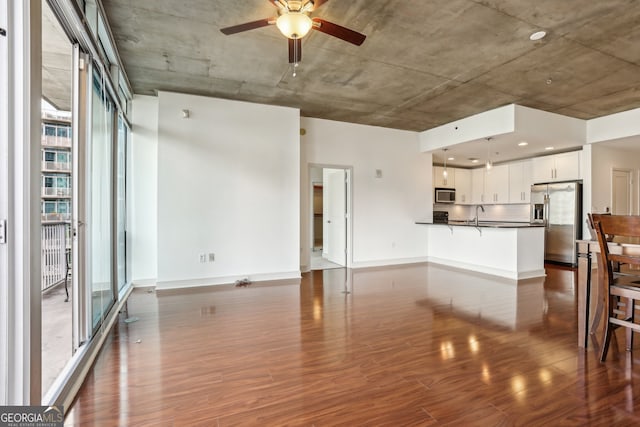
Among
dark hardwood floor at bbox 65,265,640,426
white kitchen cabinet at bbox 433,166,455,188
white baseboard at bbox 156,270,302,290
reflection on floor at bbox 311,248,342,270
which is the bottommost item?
dark hardwood floor at bbox 65,265,640,426

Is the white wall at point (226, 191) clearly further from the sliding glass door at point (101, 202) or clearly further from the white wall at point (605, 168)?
the white wall at point (605, 168)

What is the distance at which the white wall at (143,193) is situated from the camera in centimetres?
457

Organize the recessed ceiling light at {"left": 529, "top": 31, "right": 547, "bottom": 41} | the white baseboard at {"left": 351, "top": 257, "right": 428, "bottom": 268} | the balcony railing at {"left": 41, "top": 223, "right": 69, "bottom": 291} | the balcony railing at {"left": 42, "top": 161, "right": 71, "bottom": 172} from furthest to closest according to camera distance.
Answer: the white baseboard at {"left": 351, "top": 257, "right": 428, "bottom": 268} → the recessed ceiling light at {"left": 529, "top": 31, "right": 547, "bottom": 41} → the balcony railing at {"left": 41, "top": 223, "right": 69, "bottom": 291} → the balcony railing at {"left": 42, "top": 161, "right": 71, "bottom": 172}

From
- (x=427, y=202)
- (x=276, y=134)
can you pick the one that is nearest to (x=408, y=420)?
(x=276, y=134)

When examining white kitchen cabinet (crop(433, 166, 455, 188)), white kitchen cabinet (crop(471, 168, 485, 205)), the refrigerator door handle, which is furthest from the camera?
white kitchen cabinet (crop(471, 168, 485, 205))

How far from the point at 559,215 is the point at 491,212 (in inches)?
80.4

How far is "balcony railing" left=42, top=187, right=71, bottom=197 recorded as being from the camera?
6.19 ft

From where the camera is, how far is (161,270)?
177 inches

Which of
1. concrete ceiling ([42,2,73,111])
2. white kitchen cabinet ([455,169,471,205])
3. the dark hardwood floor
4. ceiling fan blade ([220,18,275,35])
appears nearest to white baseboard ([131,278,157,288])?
the dark hardwood floor

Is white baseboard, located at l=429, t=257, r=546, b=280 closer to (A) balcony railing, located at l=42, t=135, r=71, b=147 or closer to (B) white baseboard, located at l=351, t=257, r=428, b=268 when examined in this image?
(B) white baseboard, located at l=351, t=257, r=428, b=268

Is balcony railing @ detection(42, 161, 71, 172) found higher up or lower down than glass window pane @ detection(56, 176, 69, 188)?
higher up

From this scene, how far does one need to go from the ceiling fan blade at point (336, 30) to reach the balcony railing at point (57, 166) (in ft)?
6.88

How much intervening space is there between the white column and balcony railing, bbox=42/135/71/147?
0.61 m

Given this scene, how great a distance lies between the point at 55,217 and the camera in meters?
2.12
